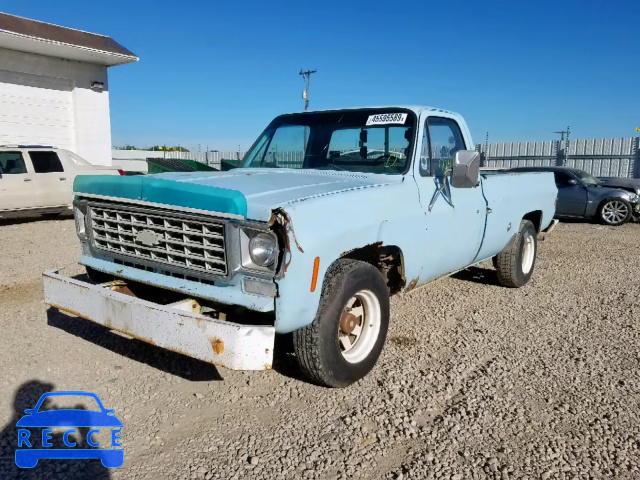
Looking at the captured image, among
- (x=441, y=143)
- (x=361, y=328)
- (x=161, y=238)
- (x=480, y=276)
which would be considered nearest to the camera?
(x=161, y=238)

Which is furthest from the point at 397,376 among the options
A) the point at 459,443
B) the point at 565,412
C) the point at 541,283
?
the point at 541,283

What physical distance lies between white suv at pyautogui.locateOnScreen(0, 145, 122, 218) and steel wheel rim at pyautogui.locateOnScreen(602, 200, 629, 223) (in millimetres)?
11676

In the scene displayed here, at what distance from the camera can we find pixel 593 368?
3.67 m

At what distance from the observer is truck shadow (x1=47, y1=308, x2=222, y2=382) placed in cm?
354

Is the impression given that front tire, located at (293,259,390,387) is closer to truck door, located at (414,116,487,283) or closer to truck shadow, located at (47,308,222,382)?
truck door, located at (414,116,487,283)

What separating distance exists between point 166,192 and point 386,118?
83.1 inches

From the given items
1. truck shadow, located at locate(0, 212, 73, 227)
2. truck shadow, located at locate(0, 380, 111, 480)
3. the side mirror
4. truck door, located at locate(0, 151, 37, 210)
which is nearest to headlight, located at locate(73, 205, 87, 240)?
truck shadow, located at locate(0, 380, 111, 480)

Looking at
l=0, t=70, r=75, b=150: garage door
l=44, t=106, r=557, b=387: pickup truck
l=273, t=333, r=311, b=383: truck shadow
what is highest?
l=0, t=70, r=75, b=150: garage door

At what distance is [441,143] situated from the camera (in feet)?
14.5

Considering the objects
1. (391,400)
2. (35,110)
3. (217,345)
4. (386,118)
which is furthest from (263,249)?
(35,110)

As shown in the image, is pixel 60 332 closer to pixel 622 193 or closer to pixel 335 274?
pixel 335 274

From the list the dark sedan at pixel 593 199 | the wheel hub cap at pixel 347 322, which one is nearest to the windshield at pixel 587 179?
the dark sedan at pixel 593 199

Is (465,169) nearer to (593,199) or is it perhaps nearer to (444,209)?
(444,209)

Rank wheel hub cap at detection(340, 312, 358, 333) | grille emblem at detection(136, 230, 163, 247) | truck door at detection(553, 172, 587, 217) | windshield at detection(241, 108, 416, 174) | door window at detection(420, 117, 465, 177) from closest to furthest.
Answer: grille emblem at detection(136, 230, 163, 247) → wheel hub cap at detection(340, 312, 358, 333) → windshield at detection(241, 108, 416, 174) → door window at detection(420, 117, 465, 177) → truck door at detection(553, 172, 587, 217)
